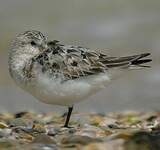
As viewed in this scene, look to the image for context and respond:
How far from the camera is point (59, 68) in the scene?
8.22 m

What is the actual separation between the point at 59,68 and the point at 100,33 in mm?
10909

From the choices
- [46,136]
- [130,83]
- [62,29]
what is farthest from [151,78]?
[46,136]

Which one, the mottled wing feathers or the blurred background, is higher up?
the blurred background

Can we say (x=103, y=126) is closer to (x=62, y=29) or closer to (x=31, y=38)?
(x=31, y=38)

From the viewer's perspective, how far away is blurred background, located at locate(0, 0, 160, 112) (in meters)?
13.1

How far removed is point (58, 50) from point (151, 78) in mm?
6235

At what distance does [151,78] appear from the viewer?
14.4 metres

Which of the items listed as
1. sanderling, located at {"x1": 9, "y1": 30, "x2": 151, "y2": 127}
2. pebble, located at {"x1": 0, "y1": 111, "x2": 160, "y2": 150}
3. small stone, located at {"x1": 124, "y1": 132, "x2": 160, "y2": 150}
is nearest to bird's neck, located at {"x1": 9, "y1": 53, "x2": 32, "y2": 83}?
sanderling, located at {"x1": 9, "y1": 30, "x2": 151, "y2": 127}

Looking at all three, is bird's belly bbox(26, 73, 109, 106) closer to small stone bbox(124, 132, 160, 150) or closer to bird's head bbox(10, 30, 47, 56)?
bird's head bbox(10, 30, 47, 56)

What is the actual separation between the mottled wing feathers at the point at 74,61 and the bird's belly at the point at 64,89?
93 millimetres

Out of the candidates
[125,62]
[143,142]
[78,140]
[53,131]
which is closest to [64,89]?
[53,131]

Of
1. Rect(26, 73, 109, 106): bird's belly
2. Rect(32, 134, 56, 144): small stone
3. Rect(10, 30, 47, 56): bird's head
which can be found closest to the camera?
Rect(32, 134, 56, 144): small stone

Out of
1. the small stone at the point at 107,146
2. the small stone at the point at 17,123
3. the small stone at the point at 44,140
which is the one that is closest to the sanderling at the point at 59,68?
the small stone at the point at 17,123

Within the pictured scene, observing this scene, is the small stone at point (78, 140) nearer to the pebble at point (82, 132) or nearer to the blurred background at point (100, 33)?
the pebble at point (82, 132)
